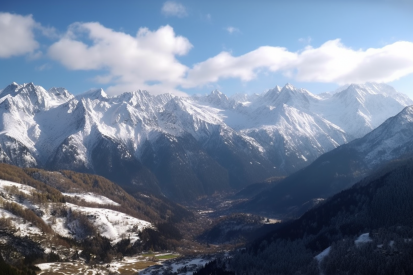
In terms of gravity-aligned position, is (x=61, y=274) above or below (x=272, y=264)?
above

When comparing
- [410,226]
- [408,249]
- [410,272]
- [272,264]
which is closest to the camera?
[410,272]

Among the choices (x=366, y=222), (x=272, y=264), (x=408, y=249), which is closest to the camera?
(x=408, y=249)

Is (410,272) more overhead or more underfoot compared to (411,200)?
more underfoot

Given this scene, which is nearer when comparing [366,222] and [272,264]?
[272,264]

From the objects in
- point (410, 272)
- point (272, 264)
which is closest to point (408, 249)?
point (410, 272)

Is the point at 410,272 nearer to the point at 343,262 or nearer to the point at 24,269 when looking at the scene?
the point at 343,262

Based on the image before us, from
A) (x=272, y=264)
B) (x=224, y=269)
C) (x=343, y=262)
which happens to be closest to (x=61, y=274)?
(x=224, y=269)

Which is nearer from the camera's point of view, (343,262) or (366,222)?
(343,262)

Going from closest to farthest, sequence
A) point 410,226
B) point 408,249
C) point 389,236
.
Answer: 1. point 408,249
2. point 389,236
3. point 410,226

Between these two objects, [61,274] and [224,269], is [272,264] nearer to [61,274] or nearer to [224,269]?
[224,269]
